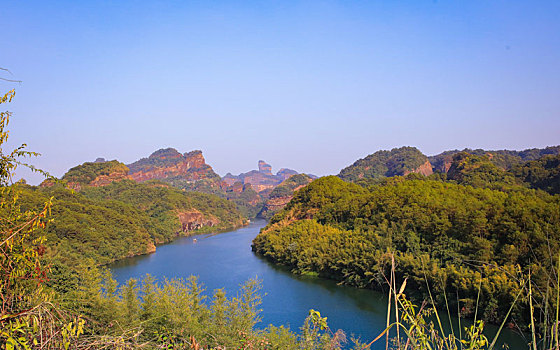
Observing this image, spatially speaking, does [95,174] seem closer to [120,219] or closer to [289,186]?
[120,219]

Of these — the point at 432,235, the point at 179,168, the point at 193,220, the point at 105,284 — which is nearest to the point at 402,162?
the point at 193,220

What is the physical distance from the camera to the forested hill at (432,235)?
14.5 m

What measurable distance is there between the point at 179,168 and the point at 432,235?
133602mm

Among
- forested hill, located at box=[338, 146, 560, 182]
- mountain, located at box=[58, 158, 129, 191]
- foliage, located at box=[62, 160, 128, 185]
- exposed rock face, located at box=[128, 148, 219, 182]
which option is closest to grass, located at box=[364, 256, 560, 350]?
mountain, located at box=[58, 158, 129, 191]

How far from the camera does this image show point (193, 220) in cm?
5603

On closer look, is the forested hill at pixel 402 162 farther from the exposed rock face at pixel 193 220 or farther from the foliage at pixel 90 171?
the foliage at pixel 90 171

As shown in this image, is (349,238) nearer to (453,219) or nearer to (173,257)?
(453,219)

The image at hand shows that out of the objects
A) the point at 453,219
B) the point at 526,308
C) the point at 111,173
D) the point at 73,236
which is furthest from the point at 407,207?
Answer: the point at 111,173

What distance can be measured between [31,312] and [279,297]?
1791 centimetres

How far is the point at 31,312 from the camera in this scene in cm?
205

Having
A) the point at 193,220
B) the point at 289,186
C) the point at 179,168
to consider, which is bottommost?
the point at 193,220

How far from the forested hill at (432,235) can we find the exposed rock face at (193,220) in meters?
22.6

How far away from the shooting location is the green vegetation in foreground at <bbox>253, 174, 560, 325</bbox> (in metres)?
14.2

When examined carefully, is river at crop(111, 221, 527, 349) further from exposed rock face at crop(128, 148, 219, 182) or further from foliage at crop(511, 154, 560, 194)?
exposed rock face at crop(128, 148, 219, 182)
